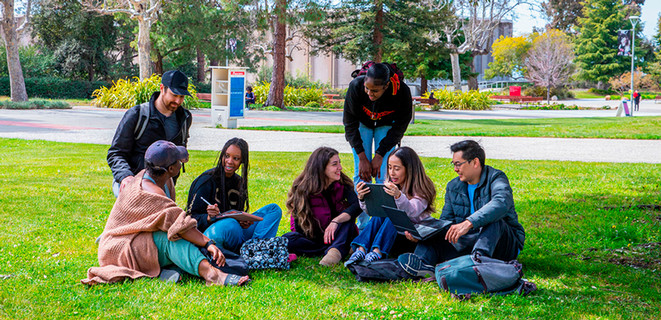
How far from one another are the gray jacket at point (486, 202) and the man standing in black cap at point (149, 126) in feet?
7.01

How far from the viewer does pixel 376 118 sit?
5.83m

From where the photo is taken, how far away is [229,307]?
12.9 ft

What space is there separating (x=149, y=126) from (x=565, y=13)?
74.9 meters

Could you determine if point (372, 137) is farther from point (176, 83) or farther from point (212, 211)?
point (176, 83)

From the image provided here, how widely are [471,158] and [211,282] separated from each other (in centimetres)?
201

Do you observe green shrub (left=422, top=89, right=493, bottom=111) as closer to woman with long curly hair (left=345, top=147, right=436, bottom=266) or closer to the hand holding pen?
woman with long curly hair (left=345, top=147, right=436, bottom=266)

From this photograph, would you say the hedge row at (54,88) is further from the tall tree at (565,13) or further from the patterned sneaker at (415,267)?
the tall tree at (565,13)

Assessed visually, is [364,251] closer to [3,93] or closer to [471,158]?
[471,158]

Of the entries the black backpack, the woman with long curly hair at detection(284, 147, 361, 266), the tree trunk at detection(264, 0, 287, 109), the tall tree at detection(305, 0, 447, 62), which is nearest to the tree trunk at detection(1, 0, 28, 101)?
the tree trunk at detection(264, 0, 287, 109)

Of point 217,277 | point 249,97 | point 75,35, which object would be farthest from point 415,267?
point 75,35

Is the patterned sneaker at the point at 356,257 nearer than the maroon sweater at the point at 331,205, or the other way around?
the patterned sneaker at the point at 356,257

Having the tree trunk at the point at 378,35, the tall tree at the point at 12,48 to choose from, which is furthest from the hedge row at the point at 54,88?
the tree trunk at the point at 378,35

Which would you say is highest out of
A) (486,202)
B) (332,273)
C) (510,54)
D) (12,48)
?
(510,54)

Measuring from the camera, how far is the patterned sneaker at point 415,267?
4664 millimetres
